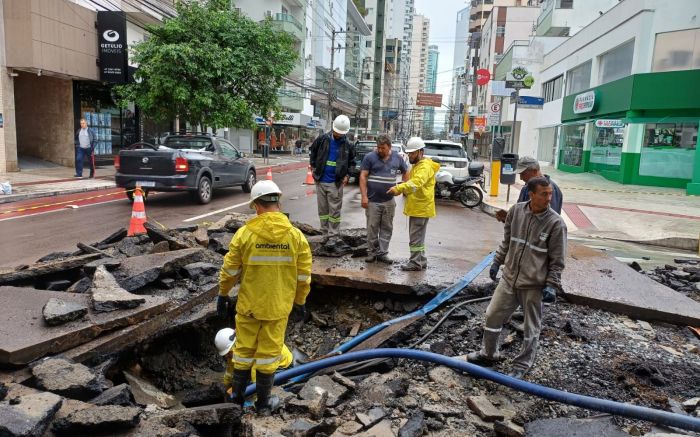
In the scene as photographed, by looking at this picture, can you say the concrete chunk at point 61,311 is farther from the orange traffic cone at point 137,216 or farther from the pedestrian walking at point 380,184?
the orange traffic cone at point 137,216

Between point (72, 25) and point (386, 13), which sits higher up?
point (386, 13)

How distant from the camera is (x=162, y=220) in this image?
1032 centimetres

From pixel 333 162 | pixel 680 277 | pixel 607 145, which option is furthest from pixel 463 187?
pixel 607 145

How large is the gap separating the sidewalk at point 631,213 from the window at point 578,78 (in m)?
10.1

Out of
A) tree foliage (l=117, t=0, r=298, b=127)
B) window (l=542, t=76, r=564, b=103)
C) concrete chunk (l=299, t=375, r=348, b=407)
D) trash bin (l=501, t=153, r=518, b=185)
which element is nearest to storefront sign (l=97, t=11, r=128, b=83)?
tree foliage (l=117, t=0, r=298, b=127)

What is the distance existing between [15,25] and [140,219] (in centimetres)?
1386

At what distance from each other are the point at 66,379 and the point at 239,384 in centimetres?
115

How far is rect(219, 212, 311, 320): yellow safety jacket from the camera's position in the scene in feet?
11.6

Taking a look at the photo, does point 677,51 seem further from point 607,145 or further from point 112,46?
point 112,46

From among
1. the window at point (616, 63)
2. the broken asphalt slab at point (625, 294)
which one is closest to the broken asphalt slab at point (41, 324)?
the broken asphalt slab at point (625, 294)

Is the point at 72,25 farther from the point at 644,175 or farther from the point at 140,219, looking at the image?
the point at 644,175

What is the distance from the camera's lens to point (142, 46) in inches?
766

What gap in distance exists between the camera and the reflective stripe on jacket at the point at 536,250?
391cm

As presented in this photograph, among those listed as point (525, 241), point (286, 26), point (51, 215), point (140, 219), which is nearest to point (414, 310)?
point (525, 241)
